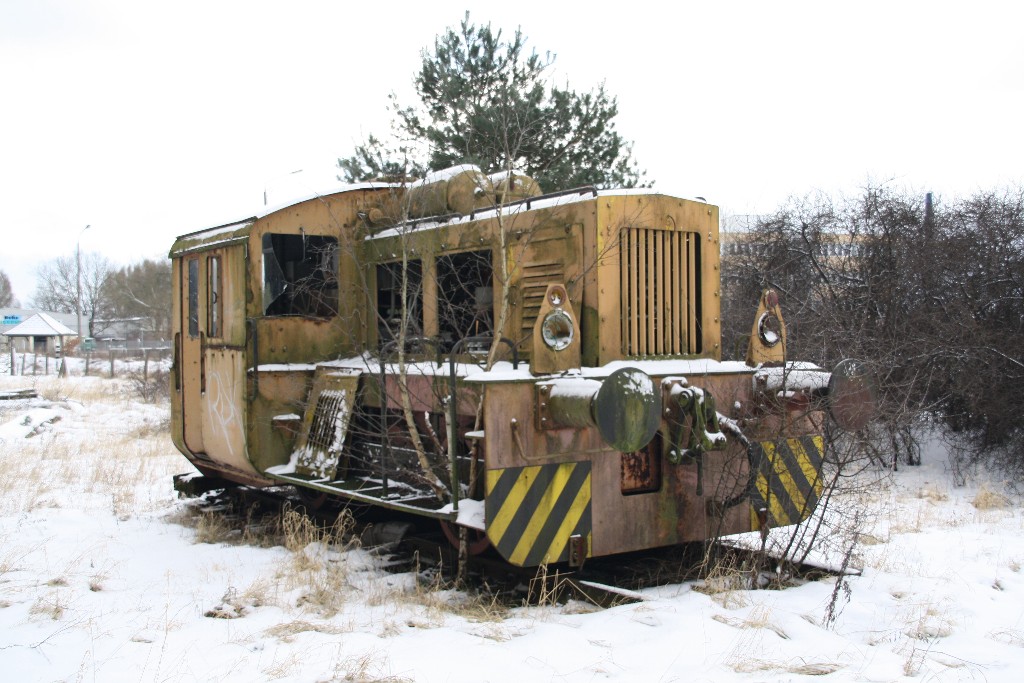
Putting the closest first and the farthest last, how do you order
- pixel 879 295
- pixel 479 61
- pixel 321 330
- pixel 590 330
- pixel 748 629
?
1. pixel 748 629
2. pixel 590 330
3. pixel 321 330
4. pixel 879 295
5. pixel 479 61

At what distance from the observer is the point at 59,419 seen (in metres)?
16.4

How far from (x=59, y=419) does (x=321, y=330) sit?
448 inches

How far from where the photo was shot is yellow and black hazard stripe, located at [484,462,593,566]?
16.1 feet

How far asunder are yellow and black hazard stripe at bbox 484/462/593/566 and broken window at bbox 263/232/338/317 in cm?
322

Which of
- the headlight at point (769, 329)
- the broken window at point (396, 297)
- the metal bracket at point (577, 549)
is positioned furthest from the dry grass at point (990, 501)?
the broken window at point (396, 297)

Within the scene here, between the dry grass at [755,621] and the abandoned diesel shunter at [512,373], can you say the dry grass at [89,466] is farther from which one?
the dry grass at [755,621]

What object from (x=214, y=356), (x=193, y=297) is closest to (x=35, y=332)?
(x=193, y=297)

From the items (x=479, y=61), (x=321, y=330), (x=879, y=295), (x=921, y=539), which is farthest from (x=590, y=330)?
(x=479, y=61)

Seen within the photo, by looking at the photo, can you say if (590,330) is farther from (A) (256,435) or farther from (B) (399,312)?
(A) (256,435)

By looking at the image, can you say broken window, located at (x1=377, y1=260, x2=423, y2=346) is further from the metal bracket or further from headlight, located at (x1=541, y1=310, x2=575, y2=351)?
the metal bracket

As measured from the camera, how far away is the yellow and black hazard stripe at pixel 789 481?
5.83m

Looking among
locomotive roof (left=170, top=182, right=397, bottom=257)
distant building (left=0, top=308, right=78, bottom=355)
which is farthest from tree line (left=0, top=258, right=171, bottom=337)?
locomotive roof (left=170, top=182, right=397, bottom=257)

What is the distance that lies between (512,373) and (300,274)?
3.16 metres

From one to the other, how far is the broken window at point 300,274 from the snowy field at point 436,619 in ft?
6.83
